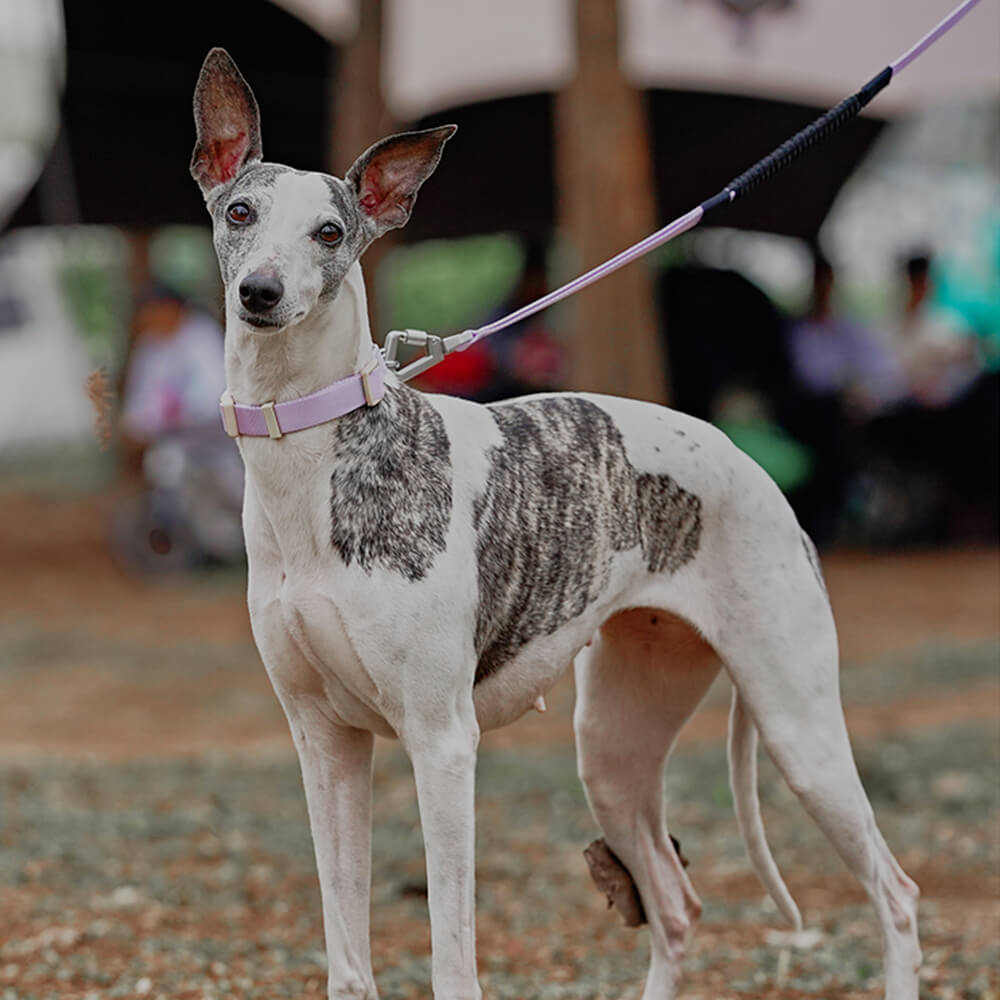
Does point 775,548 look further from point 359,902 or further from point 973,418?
point 973,418

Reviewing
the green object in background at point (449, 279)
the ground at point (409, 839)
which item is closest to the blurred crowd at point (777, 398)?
the ground at point (409, 839)

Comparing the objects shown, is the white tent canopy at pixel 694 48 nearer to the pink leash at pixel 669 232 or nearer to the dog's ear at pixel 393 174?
the pink leash at pixel 669 232

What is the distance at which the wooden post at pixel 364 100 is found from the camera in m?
9.14

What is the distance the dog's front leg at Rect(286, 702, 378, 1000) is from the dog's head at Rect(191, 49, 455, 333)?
921mm

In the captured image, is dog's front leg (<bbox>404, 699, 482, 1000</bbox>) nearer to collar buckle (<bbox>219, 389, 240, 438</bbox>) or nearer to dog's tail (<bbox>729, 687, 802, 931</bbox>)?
collar buckle (<bbox>219, 389, 240, 438</bbox>)

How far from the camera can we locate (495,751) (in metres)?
7.80

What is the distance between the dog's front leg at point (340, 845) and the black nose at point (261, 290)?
911 millimetres

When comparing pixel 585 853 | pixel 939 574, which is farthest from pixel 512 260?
pixel 585 853

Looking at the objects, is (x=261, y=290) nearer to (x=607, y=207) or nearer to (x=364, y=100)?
(x=607, y=207)

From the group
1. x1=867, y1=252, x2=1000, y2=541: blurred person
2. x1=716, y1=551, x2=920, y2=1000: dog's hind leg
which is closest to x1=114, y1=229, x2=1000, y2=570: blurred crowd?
x1=867, y1=252, x2=1000, y2=541: blurred person

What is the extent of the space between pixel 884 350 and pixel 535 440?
10.4 metres

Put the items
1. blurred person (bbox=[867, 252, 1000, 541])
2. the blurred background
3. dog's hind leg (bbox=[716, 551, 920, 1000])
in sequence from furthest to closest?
blurred person (bbox=[867, 252, 1000, 541])
the blurred background
dog's hind leg (bbox=[716, 551, 920, 1000])

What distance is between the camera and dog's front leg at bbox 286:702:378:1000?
3.50 meters

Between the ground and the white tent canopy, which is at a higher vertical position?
the white tent canopy
